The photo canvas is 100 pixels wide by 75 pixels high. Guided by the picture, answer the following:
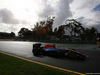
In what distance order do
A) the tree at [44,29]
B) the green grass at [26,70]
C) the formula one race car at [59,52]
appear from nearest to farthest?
the green grass at [26,70] < the formula one race car at [59,52] < the tree at [44,29]

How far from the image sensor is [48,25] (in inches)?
2229

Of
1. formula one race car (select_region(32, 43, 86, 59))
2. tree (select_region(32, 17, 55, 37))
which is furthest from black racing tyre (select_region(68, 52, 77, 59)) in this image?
tree (select_region(32, 17, 55, 37))

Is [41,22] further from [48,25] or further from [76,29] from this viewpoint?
[76,29]

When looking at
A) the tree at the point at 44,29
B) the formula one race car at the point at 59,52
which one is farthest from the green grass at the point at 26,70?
the tree at the point at 44,29

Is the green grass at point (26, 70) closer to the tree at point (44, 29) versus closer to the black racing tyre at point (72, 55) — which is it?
the black racing tyre at point (72, 55)

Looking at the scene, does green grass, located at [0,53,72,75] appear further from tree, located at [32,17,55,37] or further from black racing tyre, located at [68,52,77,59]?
tree, located at [32,17,55,37]

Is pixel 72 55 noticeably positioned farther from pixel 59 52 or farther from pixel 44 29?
pixel 44 29

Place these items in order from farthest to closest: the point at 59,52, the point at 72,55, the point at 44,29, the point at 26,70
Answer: the point at 44,29
the point at 59,52
the point at 72,55
the point at 26,70

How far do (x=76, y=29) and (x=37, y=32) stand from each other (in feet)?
105

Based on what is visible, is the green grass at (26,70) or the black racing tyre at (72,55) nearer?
the green grass at (26,70)

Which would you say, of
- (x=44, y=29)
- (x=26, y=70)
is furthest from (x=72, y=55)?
(x=44, y=29)

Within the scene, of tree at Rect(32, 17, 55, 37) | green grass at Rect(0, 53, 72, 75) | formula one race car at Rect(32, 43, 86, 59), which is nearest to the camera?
green grass at Rect(0, 53, 72, 75)

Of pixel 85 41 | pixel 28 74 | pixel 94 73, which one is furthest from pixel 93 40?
pixel 28 74

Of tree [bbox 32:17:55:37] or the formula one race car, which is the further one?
tree [bbox 32:17:55:37]
